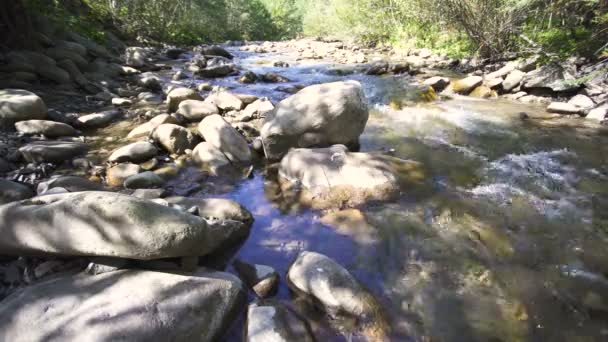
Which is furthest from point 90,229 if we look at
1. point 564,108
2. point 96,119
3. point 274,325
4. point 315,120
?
point 564,108

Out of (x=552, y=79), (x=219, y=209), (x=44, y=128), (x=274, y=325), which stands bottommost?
(x=552, y=79)

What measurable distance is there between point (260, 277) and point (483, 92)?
28.3ft

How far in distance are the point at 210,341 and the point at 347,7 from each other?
2819cm

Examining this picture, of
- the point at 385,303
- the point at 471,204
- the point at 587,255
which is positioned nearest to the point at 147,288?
the point at 385,303

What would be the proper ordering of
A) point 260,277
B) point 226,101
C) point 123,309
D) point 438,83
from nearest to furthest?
point 123,309, point 260,277, point 226,101, point 438,83

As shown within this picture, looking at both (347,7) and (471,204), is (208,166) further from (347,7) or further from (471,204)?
(347,7)

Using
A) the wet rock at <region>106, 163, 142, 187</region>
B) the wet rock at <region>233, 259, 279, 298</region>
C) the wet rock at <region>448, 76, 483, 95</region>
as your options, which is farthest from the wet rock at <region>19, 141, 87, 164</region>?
the wet rock at <region>448, 76, 483, 95</region>

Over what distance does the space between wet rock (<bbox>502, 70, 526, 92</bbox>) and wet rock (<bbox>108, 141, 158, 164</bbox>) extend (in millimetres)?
8828

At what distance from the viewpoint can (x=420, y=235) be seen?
11.8ft

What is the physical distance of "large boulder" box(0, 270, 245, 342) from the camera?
2047mm

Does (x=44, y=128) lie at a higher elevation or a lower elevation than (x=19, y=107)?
lower

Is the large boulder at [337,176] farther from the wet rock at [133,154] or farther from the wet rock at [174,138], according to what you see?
the wet rock at [133,154]

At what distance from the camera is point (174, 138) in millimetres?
5516

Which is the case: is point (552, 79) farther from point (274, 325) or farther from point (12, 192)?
point (12, 192)
